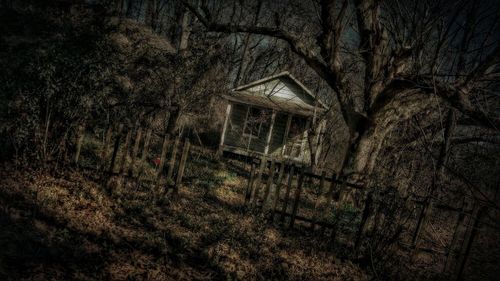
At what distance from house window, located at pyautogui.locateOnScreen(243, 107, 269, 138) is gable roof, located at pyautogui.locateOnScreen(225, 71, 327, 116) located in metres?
0.84

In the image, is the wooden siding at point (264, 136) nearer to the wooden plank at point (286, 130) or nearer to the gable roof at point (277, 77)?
the wooden plank at point (286, 130)

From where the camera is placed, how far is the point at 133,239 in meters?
4.64

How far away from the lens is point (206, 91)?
13.2 meters

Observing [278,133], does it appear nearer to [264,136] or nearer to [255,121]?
[264,136]

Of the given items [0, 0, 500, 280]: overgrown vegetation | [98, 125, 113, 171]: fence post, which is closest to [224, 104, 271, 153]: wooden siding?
[0, 0, 500, 280]: overgrown vegetation

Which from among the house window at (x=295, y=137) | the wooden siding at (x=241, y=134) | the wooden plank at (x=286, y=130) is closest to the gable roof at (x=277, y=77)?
the wooden siding at (x=241, y=134)

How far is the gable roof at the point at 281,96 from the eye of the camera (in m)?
18.3

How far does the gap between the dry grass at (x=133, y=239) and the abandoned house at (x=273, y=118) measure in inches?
473

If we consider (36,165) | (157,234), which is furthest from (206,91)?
(157,234)

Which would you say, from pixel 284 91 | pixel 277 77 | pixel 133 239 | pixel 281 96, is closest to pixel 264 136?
pixel 281 96

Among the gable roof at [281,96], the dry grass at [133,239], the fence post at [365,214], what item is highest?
the gable roof at [281,96]

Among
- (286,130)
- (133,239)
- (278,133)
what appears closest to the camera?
(133,239)

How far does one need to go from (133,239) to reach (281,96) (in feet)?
53.8

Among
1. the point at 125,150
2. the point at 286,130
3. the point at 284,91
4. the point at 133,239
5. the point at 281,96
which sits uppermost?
the point at 284,91
